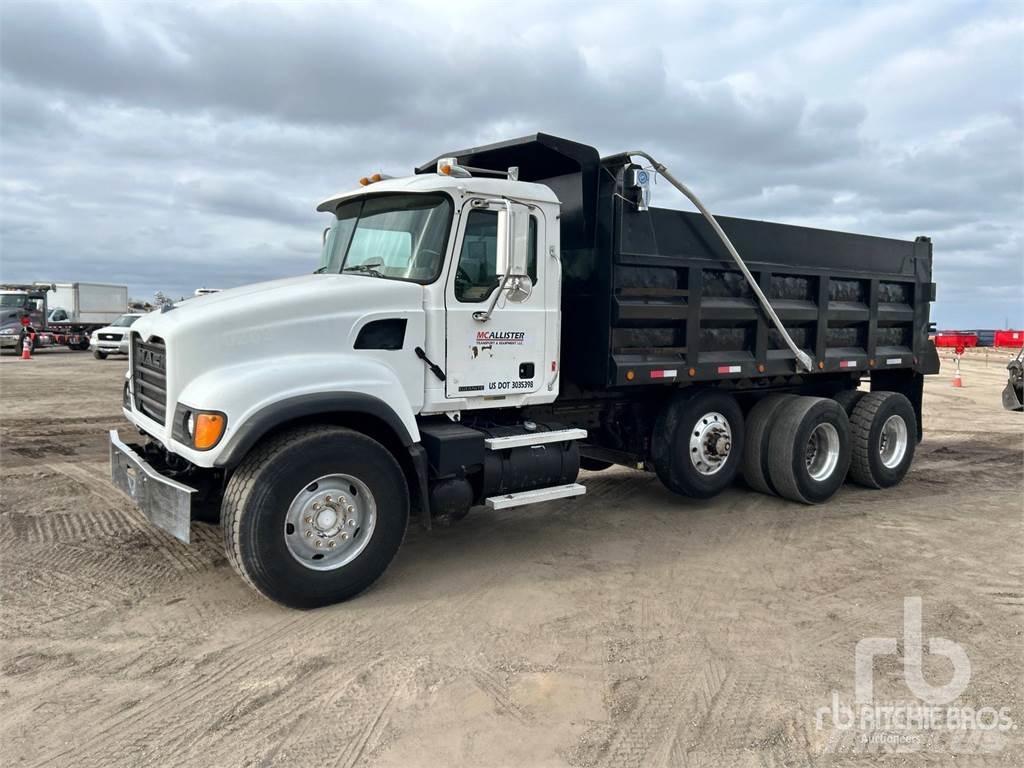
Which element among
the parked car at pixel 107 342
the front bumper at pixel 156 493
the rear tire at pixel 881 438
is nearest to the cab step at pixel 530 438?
the front bumper at pixel 156 493

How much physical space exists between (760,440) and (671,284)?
6.77 ft

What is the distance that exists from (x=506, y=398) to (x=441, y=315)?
0.91 metres

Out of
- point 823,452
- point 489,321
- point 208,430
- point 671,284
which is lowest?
point 823,452

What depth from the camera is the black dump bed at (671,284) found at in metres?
6.07

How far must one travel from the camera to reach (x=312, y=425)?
4719 millimetres

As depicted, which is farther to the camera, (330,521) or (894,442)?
(894,442)

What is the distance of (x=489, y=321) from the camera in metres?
5.45

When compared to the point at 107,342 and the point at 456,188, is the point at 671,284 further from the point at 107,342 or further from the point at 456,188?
the point at 107,342

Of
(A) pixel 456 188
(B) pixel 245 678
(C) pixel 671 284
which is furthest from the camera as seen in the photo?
(C) pixel 671 284

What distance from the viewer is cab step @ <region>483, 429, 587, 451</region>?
17.9 feet

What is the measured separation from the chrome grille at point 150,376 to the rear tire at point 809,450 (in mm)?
5473

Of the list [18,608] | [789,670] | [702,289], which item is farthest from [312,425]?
[702,289]

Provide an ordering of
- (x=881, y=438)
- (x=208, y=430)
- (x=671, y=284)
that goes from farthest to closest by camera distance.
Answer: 1. (x=881, y=438)
2. (x=671, y=284)
3. (x=208, y=430)

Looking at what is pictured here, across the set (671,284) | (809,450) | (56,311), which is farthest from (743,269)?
(56,311)
